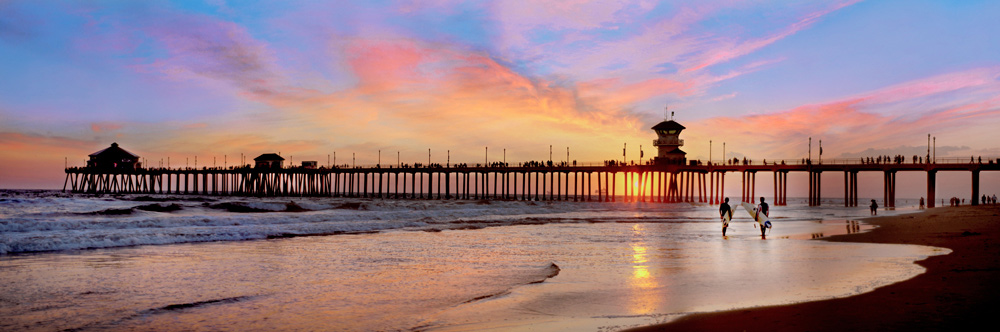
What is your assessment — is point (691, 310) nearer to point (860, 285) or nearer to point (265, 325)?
point (860, 285)

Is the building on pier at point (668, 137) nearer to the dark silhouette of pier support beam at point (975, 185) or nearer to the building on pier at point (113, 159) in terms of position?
the dark silhouette of pier support beam at point (975, 185)

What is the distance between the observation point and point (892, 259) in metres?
11.7

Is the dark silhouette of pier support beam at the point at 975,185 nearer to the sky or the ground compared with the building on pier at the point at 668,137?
nearer to the ground

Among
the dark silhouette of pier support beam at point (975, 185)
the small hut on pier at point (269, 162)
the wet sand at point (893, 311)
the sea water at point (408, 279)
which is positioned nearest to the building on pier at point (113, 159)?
the small hut on pier at point (269, 162)

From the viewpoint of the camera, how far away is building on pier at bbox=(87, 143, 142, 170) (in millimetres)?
115750

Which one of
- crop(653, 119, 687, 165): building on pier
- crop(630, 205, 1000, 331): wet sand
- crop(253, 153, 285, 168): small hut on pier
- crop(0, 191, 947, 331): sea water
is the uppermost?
crop(653, 119, 687, 165): building on pier

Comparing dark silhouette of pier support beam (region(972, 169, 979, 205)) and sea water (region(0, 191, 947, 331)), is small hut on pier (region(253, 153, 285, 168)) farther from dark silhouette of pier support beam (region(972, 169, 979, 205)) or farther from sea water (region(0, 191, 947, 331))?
dark silhouette of pier support beam (region(972, 169, 979, 205))

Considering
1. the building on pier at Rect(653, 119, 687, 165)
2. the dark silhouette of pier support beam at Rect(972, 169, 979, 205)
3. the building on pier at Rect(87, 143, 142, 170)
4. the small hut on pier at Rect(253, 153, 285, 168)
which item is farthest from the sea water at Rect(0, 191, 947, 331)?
the building on pier at Rect(87, 143, 142, 170)

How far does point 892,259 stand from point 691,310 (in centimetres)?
739

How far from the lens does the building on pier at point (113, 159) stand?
115750 mm

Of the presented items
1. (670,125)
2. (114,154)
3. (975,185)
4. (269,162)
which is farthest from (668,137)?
(114,154)

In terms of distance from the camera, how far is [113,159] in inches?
4560

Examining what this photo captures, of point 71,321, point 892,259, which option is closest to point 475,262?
point 71,321

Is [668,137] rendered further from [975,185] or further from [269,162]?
[269,162]
